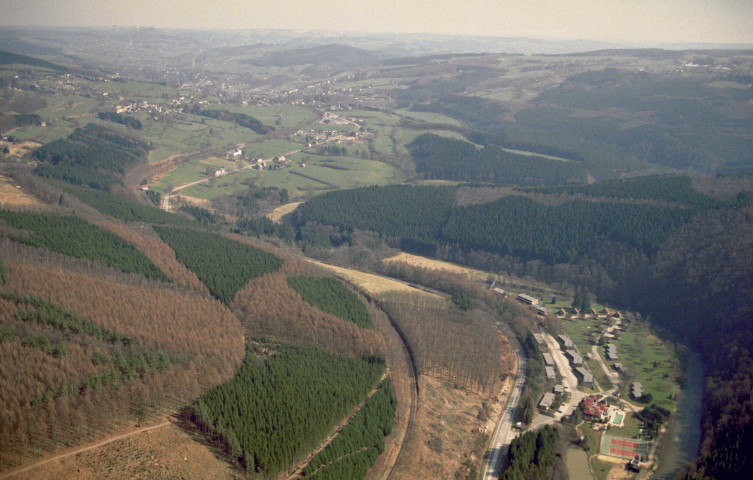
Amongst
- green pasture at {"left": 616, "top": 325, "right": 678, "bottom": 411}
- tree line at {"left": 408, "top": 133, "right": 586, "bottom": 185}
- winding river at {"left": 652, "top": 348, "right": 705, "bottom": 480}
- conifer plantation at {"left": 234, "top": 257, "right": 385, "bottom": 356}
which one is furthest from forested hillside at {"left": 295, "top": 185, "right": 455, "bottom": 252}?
winding river at {"left": 652, "top": 348, "right": 705, "bottom": 480}

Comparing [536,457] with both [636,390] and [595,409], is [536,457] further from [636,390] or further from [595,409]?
[636,390]

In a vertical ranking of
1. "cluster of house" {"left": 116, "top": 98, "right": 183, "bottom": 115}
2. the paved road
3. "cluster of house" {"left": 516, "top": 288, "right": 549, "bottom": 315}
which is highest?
"cluster of house" {"left": 116, "top": 98, "right": 183, "bottom": 115}

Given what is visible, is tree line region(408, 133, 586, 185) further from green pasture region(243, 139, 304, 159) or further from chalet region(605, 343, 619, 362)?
chalet region(605, 343, 619, 362)

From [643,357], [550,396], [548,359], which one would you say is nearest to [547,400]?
[550,396]

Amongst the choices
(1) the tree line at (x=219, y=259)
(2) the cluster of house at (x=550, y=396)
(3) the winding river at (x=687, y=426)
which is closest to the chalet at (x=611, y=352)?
(3) the winding river at (x=687, y=426)

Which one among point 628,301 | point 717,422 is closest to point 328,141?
point 628,301

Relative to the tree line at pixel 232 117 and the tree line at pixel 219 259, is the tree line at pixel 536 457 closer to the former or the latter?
the tree line at pixel 219 259

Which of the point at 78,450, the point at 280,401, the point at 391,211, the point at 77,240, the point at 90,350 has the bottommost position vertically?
the point at 280,401
